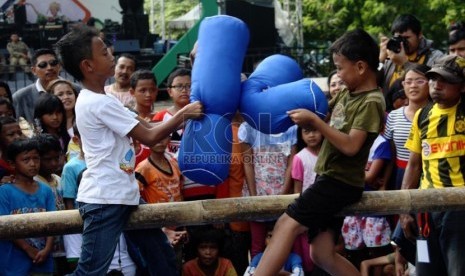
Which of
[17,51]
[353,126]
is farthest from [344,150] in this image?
[17,51]

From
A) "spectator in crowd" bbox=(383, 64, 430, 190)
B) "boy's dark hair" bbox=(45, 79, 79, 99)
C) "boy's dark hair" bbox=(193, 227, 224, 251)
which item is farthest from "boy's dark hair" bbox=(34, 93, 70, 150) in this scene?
"spectator in crowd" bbox=(383, 64, 430, 190)

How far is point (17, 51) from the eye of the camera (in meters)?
15.8

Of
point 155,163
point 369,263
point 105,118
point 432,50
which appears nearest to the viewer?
point 105,118

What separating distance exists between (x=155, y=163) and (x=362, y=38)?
2121mm

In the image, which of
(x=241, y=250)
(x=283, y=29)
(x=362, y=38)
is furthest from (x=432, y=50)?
(x=283, y=29)

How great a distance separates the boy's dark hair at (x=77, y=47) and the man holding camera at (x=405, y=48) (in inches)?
141

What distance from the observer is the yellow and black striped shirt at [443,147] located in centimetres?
510

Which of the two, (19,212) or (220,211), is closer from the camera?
(220,211)

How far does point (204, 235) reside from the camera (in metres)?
6.30

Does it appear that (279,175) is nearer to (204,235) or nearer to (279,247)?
(204,235)

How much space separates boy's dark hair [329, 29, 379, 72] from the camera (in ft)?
14.8

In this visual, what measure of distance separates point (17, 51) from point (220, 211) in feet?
39.7

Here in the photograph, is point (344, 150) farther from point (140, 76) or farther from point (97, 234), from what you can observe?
point (140, 76)

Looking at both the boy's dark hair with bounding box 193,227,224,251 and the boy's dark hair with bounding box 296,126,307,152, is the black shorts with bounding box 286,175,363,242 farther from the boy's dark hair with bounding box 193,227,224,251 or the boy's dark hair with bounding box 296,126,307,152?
the boy's dark hair with bounding box 296,126,307,152
